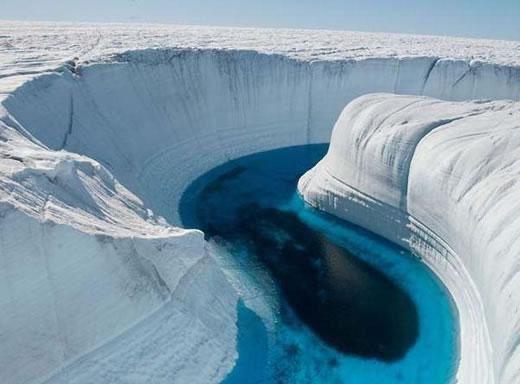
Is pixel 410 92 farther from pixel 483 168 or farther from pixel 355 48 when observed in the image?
pixel 483 168

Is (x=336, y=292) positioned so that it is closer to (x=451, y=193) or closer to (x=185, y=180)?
(x=451, y=193)

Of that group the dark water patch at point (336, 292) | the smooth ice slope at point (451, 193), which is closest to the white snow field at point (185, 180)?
the smooth ice slope at point (451, 193)

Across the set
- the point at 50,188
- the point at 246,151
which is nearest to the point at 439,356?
the point at 50,188

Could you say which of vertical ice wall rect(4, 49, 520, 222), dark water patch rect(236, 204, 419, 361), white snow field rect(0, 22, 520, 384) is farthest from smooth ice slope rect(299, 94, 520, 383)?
vertical ice wall rect(4, 49, 520, 222)

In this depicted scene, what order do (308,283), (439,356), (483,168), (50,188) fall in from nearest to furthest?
1. (50,188)
2. (439,356)
3. (483,168)
4. (308,283)

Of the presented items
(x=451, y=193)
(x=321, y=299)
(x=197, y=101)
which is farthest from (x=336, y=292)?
(x=197, y=101)

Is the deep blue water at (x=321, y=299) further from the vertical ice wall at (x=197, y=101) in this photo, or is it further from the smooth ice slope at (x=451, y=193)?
the vertical ice wall at (x=197, y=101)

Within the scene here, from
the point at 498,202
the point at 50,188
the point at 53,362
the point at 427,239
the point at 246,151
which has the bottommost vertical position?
the point at 246,151
